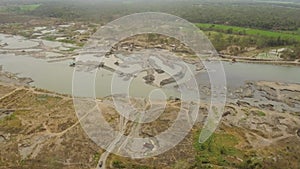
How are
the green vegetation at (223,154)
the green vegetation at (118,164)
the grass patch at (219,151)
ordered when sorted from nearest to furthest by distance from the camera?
the green vegetation at (118,164)
the green vegetation at (223,154)
the grass patch at (219,151)

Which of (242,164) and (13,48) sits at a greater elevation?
(13,48)

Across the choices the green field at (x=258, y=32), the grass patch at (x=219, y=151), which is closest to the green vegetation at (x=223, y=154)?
the grass patch at (x=219, y=151)

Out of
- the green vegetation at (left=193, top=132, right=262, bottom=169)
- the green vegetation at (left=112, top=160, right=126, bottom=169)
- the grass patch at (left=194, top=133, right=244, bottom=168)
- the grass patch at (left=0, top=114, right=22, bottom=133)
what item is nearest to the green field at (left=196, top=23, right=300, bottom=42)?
the grass patch at (left=194, top=133, right=244, bottom=168)

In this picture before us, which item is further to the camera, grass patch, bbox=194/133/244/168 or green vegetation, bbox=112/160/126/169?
grass patch, bbox=194/133/244/168

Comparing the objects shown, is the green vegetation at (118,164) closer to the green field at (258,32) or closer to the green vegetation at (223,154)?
the green vegetation at (223,154)

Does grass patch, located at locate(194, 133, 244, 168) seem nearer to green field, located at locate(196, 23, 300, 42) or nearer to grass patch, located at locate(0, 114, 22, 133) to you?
grass patch, located at locate(0, 114, 22, 133)

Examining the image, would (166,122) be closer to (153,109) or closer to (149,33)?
(153,109)

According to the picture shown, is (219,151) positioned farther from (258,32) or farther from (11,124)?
(258,32)

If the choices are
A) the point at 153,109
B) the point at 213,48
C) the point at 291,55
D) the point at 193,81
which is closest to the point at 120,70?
the point at 193,81

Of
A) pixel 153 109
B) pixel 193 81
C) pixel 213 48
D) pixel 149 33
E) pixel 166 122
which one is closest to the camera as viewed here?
pixel 166 122

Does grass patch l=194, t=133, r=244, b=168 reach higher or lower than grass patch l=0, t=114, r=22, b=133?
lower

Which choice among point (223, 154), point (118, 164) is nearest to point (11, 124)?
point (118, 164)
